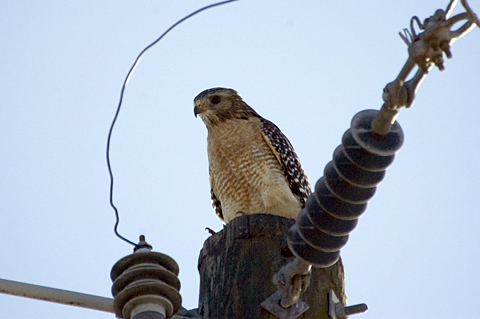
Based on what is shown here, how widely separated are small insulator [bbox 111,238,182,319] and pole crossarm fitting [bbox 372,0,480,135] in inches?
59.2

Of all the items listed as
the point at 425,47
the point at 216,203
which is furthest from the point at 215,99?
the point at 425,47

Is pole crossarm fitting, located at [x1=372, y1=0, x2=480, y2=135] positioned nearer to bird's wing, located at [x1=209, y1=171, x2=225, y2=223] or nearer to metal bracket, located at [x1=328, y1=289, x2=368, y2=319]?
metal bracket, located at [x1=328, y1=289, x2=368, y2=319]

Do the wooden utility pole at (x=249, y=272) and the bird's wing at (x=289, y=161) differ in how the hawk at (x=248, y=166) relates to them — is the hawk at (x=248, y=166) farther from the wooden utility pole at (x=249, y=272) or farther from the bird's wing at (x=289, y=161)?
the wooden utility pole at (x=249, y=272)

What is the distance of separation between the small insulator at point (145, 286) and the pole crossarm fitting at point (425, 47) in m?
1.50

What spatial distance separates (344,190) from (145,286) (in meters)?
1.12

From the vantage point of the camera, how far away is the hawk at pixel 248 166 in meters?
7.82

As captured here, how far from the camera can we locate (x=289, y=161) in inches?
325

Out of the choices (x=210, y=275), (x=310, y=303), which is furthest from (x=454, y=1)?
(x=210, y=275)

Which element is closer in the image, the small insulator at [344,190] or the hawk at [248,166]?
the small insulator at [344,190]

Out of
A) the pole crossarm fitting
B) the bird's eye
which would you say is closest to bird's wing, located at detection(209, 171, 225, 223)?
the bird's eye

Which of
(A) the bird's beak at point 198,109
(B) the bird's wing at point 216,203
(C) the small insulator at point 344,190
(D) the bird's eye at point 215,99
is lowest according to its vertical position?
(C) the small insulator at point 344,190

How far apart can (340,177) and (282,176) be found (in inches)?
185

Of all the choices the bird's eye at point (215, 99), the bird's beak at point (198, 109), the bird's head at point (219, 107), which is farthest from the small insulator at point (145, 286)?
the bird's eye at point (215, 99)

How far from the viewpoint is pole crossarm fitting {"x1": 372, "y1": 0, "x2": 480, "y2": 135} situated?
2.74 metres
